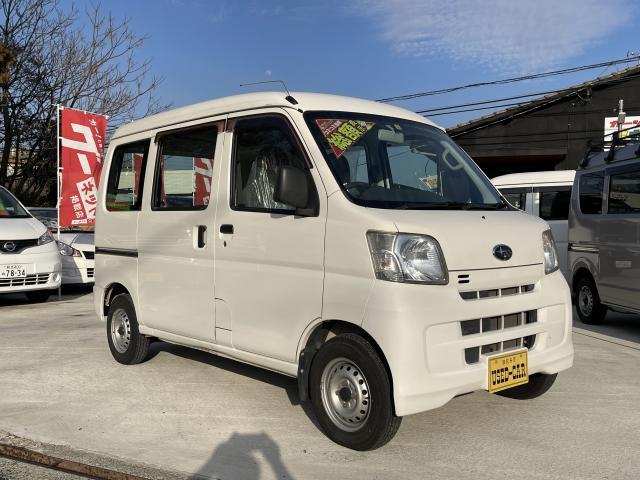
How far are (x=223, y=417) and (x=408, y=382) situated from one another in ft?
5.31

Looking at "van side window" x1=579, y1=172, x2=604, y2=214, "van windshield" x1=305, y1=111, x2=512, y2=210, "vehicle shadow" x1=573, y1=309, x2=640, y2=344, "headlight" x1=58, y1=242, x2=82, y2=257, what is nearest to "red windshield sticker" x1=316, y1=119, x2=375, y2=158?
"van windshield" x1=305, y1=111, x2=512, y2=210

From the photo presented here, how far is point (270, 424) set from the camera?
161 inches

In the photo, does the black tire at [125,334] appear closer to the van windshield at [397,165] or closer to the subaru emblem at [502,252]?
the van windshield at [397,165]

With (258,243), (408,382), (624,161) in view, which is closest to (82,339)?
(258,243)

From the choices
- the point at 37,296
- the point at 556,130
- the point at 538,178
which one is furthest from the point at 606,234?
the point at 556,130

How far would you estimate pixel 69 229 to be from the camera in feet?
39.2

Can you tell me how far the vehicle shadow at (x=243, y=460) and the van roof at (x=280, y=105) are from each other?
7.05ft

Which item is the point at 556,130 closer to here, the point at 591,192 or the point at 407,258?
the point at 591,192

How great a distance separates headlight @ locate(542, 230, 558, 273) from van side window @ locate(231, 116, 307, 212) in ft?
5.66

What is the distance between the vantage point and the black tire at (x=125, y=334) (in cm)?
542

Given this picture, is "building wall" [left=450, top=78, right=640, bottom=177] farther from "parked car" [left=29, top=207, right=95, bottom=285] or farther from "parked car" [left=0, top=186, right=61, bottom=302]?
"parked car" [left=0, top=186, right=61, bottom=302]

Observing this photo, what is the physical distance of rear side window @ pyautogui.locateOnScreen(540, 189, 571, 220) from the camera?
12266mm

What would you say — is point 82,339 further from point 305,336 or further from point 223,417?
point 305,336

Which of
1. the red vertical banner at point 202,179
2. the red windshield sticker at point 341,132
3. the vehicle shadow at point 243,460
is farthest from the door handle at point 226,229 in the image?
the vehicle shadow at point 243,460
